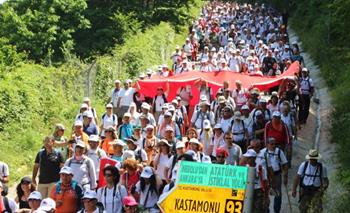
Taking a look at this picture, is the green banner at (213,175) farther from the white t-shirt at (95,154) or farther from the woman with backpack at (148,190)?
the white t-shirt at (95,154)

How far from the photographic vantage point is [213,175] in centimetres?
634

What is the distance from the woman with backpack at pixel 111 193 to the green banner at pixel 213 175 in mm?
2045

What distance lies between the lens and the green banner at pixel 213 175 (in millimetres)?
6121

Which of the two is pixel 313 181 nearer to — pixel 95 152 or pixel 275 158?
pixel 275 158

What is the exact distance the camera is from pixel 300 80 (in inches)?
678

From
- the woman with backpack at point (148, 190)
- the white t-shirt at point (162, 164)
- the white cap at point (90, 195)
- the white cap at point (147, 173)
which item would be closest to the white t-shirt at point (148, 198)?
the woman with backpack at point (148, 190)

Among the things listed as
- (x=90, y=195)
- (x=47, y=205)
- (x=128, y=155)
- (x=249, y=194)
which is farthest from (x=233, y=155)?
(x=249, y=194)

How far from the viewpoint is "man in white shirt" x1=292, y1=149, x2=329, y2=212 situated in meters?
9.91

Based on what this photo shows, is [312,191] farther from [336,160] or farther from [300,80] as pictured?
[300,80]

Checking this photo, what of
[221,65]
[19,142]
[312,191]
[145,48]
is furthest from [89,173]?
[145,48]

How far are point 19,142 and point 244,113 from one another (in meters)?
5.76

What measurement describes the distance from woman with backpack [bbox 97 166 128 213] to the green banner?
2.04m

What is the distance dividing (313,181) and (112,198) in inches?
132

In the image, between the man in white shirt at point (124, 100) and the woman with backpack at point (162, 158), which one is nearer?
the woman with backpack at point (162, 158)
